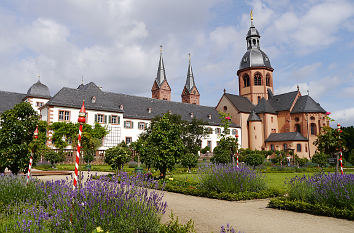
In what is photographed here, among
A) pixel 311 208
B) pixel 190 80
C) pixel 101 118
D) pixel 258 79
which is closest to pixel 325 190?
pixel 311 208

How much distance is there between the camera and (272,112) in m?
59.8

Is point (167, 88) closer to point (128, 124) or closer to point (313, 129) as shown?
point (128, 124)

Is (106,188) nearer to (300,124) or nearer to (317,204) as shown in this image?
(317,204)

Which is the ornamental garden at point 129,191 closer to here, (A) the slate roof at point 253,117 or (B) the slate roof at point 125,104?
(B) the slate roof at point 125,104

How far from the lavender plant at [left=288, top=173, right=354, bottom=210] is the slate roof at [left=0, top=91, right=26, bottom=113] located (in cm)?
→ 5514

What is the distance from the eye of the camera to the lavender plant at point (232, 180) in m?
11.1

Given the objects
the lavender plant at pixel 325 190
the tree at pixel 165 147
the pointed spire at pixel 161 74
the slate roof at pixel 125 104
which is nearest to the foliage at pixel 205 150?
the slate roof at pixel 125 104

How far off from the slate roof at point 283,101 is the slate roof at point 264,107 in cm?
142

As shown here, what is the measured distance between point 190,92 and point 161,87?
11.2 m

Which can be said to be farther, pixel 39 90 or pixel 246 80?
pixel 246 80

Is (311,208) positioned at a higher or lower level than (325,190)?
lower

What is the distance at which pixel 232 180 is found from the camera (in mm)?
11133

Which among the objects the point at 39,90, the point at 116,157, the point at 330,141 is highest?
the point at 39,90

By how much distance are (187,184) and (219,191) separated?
9.93 ft
